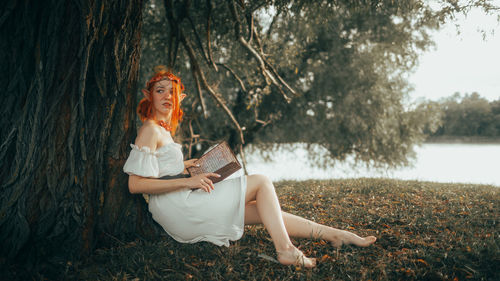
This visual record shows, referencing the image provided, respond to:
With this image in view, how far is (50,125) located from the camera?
283 cm

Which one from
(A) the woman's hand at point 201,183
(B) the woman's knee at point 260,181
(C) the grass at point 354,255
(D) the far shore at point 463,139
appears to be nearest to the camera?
(C) the grass at point 354,255

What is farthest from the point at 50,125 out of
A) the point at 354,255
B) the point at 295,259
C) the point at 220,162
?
the point at 354,255

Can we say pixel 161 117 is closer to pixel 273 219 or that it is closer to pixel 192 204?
pixel 192 204

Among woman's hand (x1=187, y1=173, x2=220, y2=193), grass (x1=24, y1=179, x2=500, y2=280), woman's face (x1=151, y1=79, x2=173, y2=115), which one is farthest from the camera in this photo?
woman's face (x1=151, y1=79, x2=173, y2=115)

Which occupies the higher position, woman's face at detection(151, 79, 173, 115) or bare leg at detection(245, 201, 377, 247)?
woman's face at detection(151, 79, 173, 115)

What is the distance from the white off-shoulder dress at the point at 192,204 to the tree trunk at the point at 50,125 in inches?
16.7

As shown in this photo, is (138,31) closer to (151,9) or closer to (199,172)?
(199,172)

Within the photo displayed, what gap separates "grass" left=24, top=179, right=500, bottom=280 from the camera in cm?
270

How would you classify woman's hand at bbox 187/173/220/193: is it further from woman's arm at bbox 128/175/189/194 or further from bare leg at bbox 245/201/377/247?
bare leg at bbox 245/201/377/247

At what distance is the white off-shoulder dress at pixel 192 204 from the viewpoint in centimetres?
303

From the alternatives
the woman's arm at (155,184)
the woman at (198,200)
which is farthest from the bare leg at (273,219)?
the woman's arm at (155,184)

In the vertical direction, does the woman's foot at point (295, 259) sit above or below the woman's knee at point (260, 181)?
below

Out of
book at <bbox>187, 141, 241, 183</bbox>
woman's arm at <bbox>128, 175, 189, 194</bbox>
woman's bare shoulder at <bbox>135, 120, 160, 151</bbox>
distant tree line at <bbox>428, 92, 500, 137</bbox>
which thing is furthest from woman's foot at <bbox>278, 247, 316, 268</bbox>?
distant tree line at <bbox>428, 92, 500, 137</bbox>

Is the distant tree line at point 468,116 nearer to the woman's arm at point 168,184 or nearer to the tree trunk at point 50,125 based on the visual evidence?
the woman's arm at point 168,184
